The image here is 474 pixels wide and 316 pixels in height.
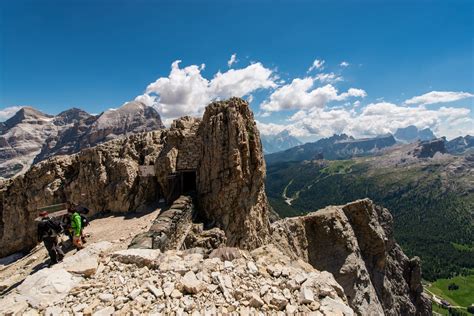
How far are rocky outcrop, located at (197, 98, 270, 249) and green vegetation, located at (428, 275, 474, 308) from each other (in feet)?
556

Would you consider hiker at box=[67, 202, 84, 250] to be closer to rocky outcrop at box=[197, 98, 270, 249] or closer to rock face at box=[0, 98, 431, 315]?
rock face at box=[0, 98, 431, 315]

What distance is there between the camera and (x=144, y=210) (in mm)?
24859

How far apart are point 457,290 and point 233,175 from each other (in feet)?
624

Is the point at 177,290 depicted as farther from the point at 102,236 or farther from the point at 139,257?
the point at 102,236

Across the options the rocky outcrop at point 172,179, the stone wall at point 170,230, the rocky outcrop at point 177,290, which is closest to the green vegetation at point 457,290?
the rocky outcrop at point 172,179

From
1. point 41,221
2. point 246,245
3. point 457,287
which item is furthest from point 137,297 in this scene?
point 457,287

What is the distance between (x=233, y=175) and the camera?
23.5 meters

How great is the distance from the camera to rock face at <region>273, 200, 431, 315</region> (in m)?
29.4

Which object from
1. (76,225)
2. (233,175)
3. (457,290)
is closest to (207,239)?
(233,175)

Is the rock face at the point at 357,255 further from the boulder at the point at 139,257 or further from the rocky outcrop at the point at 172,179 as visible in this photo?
the boulder at the point at 139,257

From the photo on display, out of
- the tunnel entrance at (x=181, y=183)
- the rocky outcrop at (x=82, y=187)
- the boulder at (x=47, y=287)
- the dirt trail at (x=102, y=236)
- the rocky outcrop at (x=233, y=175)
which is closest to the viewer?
the boulder at (x=47, y=287)

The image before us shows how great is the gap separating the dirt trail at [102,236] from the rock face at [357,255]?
14.2 m

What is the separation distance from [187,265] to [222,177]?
13100mm

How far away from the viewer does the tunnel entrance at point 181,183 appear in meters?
25.3
